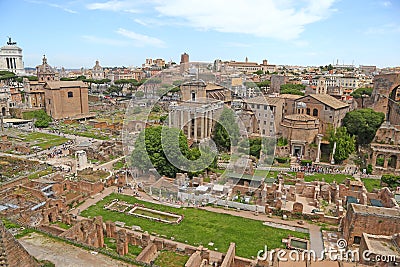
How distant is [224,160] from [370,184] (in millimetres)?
14633

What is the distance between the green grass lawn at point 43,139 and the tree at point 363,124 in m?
38.7

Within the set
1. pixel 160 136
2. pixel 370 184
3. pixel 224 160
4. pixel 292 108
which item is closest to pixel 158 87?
pixel 160 136

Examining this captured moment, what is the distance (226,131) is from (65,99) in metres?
38.1

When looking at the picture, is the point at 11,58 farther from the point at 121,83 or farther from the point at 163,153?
the point at 163,153

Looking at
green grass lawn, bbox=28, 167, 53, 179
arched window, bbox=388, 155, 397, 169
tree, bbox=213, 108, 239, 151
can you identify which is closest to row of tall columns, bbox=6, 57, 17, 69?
green grass lawn, bbox=28, 167, 53, 179

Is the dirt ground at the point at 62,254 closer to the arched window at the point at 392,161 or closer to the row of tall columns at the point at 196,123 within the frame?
the row of tall columns at the point at 196,123

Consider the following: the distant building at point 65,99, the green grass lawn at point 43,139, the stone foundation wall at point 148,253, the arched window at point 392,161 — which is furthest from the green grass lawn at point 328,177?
the distant building at point 65,99

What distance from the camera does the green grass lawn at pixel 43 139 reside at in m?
41.9

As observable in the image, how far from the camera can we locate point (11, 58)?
357ft

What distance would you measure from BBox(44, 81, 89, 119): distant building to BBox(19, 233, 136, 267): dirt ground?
160 feet

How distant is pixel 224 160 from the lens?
34750mm

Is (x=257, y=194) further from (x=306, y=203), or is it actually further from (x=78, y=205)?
(x=78, y=205)

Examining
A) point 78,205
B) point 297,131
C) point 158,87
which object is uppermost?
point 158,87

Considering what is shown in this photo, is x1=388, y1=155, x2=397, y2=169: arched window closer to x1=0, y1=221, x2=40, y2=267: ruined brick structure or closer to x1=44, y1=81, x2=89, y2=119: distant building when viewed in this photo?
x1=0, y1=221, x2=40, y2=267: ruined brick structure
